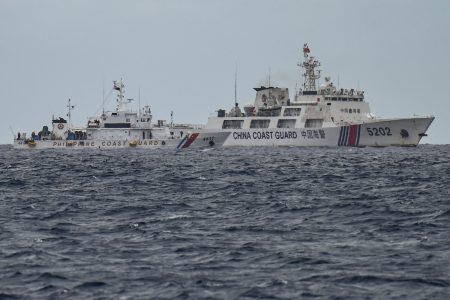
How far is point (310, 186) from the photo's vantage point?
35.1 metres

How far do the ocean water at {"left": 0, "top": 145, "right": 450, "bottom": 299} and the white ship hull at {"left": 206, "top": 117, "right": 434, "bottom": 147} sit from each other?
67.8m

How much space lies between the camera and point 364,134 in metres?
101

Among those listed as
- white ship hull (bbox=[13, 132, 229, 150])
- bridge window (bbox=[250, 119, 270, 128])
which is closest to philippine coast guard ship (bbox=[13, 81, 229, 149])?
white ship hull (bbox=[13, 132, 229, 150])

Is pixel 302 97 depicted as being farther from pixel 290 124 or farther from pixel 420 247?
pixel 420 247

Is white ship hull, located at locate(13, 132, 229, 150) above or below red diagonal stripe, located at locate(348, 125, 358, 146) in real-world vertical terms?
below

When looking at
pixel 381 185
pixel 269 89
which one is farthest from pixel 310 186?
pixel 269 89

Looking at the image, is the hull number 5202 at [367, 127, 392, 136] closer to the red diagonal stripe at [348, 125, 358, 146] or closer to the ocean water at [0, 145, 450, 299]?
the red diagonal stripe at [348, 125, 358, 146]

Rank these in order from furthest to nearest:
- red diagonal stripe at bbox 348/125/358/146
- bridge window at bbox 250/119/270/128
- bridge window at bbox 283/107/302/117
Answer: bridge window at bbox 250/119/270/128
bridge window at bbox 283/107/302/117
red diagonal stripe at bbox 348/125/358/146

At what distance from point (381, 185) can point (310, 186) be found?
338cm

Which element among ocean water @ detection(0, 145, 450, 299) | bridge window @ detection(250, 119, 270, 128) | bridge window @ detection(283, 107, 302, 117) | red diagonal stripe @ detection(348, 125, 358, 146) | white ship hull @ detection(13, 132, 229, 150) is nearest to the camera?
ocean water @ detection(0, 145, 450, 299)

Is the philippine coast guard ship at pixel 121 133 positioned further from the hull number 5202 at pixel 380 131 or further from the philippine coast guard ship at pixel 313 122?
the hull number 5202 at pixel 380 131

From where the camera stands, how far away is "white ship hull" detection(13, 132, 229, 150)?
108875 mm

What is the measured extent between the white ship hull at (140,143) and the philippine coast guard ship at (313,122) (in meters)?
1.78

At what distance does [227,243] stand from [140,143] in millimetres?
96762
